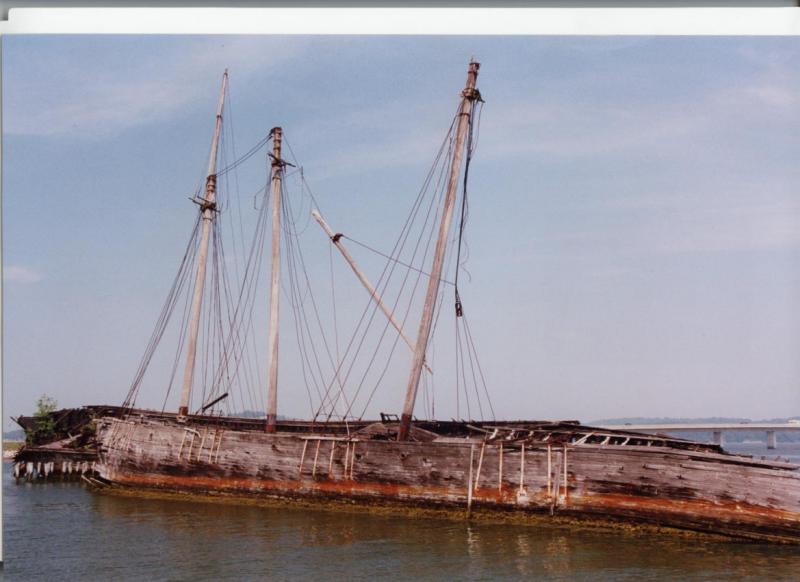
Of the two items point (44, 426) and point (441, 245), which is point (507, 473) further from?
point (44, 426)

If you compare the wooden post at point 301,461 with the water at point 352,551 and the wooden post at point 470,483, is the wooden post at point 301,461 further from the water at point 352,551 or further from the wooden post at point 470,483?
the wooden post at point 470,483

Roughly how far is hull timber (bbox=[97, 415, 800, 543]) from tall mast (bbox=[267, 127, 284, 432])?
2.28 m

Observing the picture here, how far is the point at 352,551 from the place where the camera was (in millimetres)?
15312

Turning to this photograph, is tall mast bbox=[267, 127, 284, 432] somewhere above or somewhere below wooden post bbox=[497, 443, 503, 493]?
above

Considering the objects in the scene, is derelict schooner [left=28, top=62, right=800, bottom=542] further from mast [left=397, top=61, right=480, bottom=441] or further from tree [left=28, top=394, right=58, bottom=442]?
tree [left=28, top=394, right=58, bottom=442]

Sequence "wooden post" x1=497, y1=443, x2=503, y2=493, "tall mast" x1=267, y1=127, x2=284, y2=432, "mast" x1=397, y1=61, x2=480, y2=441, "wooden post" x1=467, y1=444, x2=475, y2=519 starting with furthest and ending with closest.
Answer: "tall mast" x1=267, y1=127, x2=284, y2=432, "mast" x1=397, y1=61, x2=480, y2=441, "wooden post" x1=467, y1=444, x2=475, y2=519, "wooden post" x1=497, y1=443, x2=503, y2=493

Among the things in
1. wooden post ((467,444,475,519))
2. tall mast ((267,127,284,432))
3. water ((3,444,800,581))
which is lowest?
water ((3,444,800,581))

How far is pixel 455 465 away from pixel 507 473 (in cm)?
144

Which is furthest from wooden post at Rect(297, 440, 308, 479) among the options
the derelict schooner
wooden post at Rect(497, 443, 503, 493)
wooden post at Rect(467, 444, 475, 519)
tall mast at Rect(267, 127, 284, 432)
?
wooden post at Rect(497, 443, 503, 493)

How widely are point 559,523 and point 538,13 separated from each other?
40.1 ft

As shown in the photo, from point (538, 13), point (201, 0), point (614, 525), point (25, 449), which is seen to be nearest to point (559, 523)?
point (614, 525)

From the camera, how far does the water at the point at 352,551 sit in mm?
13633

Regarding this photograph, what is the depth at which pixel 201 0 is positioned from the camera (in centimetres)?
1421

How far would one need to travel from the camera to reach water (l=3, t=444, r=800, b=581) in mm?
13633
